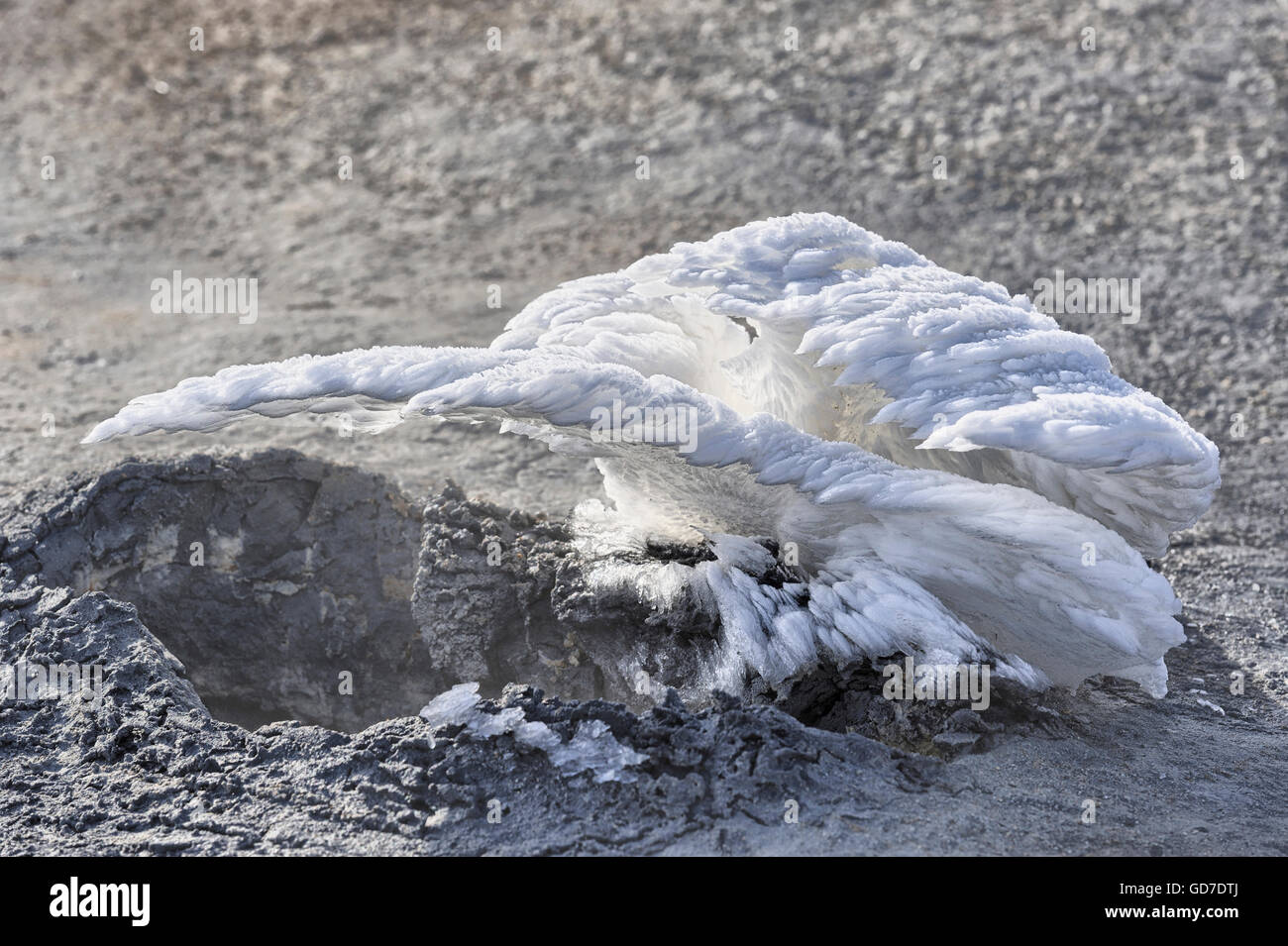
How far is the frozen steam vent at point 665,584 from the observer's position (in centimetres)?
335

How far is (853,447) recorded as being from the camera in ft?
12.5

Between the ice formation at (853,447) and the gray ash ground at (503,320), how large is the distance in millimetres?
281

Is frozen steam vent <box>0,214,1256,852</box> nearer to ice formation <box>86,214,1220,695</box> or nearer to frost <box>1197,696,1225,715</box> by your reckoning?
ice formation <box>86,214,1220,695</box>

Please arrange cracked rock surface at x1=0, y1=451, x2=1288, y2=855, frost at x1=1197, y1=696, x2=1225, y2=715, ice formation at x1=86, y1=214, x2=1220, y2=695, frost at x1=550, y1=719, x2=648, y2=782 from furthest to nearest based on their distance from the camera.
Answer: frost at x1=1197, y1=696, x2=1225, y2=715, ice formation at x1=86, y1=214, x2=1220, y2=695, frost at x1=550, y1=719, x2=648, y2=782, cracked rock surface at x1=0, y1=451, x2=1288, y2=855

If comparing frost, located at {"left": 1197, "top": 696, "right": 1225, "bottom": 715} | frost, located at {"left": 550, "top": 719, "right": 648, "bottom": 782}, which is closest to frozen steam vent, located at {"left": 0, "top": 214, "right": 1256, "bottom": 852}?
frost, located at {"left": 550, "top": 719, "right": 648, "bottom": 782}

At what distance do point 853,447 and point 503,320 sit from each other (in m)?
4.31

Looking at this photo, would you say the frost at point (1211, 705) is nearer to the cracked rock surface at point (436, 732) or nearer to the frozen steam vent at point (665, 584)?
the cracked rock surface at point (436, 732)

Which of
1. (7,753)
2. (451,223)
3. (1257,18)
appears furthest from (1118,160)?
(7,753)

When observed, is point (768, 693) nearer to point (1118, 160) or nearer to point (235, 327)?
point (235, 327)

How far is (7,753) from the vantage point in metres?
3.66

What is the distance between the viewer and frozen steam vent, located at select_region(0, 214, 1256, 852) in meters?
3.35

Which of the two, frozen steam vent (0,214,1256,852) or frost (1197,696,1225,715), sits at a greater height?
frozen steam vent (0,214,1256,852)

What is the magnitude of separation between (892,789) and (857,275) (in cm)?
161

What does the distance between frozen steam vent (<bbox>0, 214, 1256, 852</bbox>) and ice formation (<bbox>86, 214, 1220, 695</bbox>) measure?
11mm
